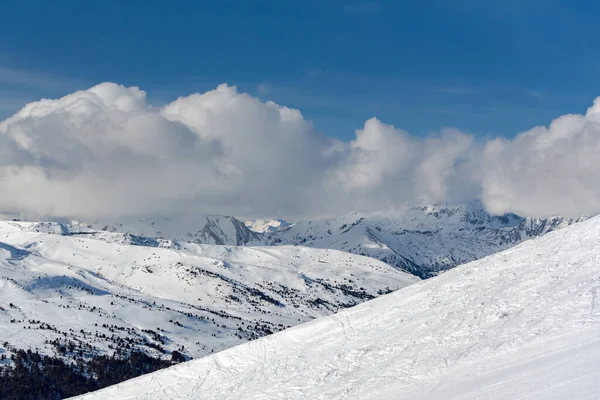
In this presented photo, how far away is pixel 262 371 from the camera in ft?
135

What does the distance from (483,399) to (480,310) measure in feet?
50.3

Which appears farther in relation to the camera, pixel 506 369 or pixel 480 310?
pixel 480 310

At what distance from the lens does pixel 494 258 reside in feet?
172

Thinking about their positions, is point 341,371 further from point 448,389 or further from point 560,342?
point 560,342

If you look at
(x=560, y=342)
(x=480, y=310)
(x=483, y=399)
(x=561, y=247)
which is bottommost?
(x=483, y=399)

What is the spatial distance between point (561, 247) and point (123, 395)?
3465cm

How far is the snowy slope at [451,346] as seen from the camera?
2766 cm

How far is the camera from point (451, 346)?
34.8 metres

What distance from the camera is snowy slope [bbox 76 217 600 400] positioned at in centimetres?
2766

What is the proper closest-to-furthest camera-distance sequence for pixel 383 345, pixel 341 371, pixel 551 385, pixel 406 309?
pixel 551 385 → pixel 341 371 → pixel 383 345 → pixel 406 309

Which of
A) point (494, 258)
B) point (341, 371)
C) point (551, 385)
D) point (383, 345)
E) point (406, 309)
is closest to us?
point (551, 385)

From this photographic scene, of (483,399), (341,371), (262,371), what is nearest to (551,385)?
(483,399)

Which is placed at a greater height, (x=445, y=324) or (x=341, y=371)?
(x=445, y=324)

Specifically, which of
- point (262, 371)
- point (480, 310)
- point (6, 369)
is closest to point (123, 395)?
point (262, 371)
